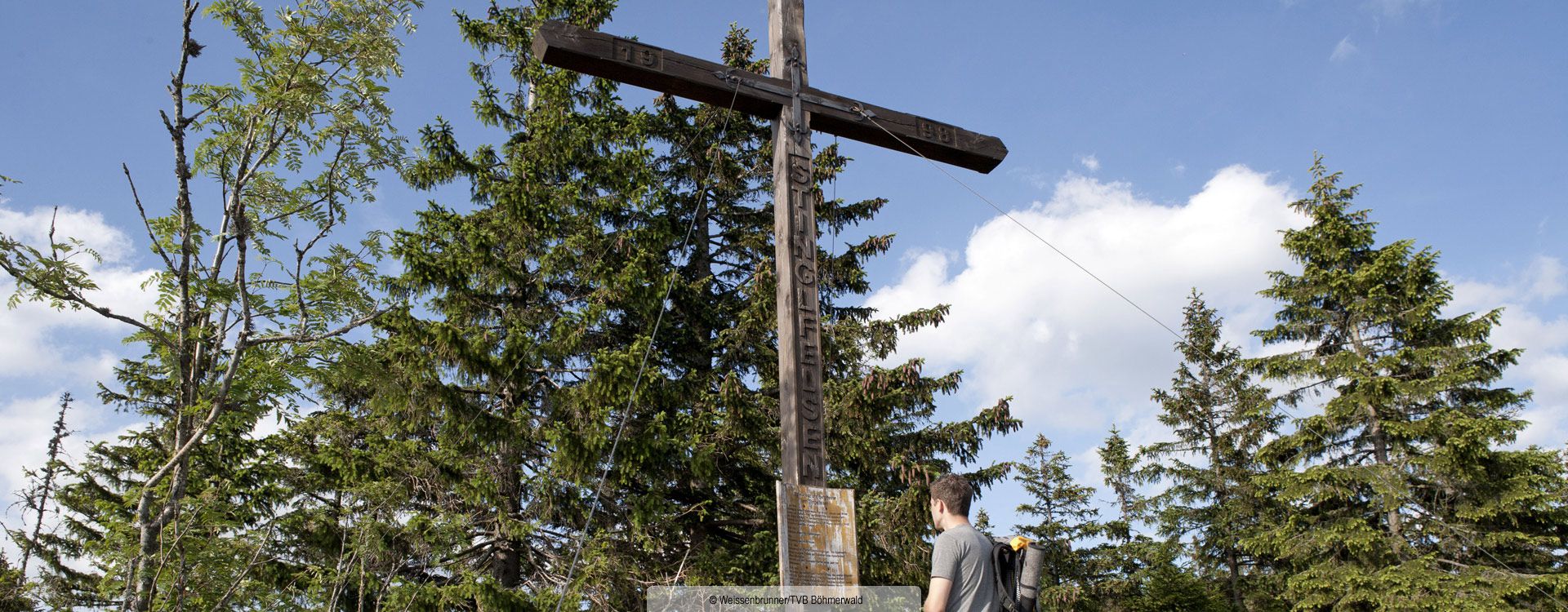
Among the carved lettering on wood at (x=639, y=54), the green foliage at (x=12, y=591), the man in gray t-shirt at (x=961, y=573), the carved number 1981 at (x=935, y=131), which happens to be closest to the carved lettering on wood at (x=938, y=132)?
the carved number 1981 at (x=935, y=131)

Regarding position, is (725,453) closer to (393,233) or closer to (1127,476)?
(393,233)

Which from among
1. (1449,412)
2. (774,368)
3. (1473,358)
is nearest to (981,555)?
(774,368)

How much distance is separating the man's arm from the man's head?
28 cm

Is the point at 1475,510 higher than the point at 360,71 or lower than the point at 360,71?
lower

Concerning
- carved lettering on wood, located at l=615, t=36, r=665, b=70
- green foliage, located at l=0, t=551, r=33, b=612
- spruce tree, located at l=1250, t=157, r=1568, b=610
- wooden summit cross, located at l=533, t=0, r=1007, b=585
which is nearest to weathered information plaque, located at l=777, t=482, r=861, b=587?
wooden summit cross, located at l=533, t=0, r=1007, b=585

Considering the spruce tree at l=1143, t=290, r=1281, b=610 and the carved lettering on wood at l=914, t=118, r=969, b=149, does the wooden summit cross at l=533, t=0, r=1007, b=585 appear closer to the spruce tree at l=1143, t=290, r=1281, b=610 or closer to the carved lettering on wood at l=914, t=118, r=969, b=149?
the carved lettering on wood at l=914, t=118, r=969, b=149

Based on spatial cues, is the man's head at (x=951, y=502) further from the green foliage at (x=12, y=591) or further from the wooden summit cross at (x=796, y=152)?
the green foliage at (x=12, y=591)

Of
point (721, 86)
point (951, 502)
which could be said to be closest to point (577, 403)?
point (721, 86)

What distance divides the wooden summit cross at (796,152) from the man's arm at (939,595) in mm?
1650

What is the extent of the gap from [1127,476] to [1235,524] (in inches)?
110

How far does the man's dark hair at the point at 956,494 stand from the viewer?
158 inches

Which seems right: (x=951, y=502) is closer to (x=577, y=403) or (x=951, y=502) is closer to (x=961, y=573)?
(x=961, y=573)

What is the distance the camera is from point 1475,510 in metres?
16.1

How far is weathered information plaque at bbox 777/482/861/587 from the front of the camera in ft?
17.8
